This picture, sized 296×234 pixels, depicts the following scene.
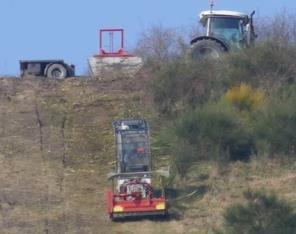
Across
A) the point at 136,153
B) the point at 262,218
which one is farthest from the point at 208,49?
the point at 262,218

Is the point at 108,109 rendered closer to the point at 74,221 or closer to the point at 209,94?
the point at 209,94

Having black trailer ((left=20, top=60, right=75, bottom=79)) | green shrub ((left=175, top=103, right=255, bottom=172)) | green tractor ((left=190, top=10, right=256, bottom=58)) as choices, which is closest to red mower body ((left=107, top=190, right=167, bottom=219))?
green shrub ((left=175, top=103, right=255, bottom=172))

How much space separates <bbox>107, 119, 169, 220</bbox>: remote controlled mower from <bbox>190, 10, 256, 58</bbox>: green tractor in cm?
1220

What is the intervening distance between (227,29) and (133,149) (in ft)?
46.9

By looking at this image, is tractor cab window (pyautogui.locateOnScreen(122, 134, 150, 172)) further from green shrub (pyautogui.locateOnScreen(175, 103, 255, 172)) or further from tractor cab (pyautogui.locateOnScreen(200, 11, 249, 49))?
tractor cab (pyautogui.locateOnScreen(200, 11, 249, 49))

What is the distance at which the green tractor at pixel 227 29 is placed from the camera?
48688 mm

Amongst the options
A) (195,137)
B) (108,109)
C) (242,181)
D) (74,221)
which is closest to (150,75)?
(108,109)

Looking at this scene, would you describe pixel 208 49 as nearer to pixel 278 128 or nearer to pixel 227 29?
pixel 227 29

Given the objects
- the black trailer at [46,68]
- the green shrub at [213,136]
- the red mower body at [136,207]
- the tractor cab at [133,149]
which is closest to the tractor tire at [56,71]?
the black trailer at [46,68]

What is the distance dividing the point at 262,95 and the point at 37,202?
418 inches

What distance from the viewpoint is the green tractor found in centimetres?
4869

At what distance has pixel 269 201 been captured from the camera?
32188 millimetres

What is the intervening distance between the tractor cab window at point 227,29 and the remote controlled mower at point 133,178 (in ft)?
43.4

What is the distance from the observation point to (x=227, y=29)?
164 ft
